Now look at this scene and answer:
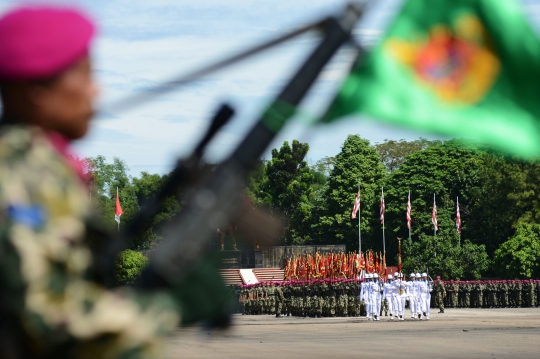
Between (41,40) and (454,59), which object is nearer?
(41,40)

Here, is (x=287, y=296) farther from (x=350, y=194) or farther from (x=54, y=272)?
(x=54, y=272)

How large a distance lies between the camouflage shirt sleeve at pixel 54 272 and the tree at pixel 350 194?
70.3 metres

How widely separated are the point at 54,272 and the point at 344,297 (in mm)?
36309

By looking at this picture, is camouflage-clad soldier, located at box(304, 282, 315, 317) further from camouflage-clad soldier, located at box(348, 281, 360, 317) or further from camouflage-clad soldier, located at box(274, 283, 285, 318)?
camouflage-clad soldier, located at box(348, 281, 360, 317)

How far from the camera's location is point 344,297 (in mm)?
37500

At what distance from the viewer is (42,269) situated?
1.52 meters

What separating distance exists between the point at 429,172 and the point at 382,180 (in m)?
5.31

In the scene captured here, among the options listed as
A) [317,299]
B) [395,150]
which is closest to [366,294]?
[317,299]

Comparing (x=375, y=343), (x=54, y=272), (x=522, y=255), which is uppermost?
(x=522, y=255)

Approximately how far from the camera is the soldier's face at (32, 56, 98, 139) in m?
1.74

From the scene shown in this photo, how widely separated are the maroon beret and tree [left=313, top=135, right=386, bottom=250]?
70.1 meters

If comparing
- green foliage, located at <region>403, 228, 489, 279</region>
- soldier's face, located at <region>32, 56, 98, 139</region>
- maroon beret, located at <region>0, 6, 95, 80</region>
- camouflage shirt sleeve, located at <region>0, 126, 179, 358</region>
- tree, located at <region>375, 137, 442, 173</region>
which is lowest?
camouflage shirt sleeve, located at <region>0, 126, 179, 358</region>

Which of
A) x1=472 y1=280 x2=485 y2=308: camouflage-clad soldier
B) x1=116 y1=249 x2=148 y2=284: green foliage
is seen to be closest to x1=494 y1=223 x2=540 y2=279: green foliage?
x1=472 y1=280 x2=485 y2=308: camouflage-clad soldier

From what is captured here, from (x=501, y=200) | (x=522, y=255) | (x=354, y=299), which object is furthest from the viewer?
(x=501, y=200)
